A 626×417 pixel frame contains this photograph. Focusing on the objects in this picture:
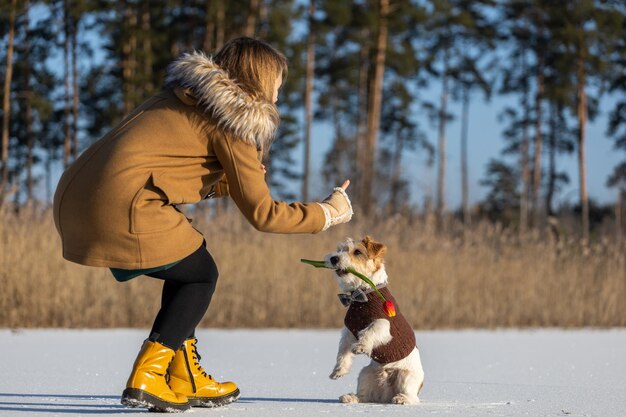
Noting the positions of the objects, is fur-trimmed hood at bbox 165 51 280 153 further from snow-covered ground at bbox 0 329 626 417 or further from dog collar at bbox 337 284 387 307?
snow-covered ground at bbox 0 329 626 417

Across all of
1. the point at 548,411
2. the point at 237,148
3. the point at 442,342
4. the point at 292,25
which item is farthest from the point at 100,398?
the point at 292,25

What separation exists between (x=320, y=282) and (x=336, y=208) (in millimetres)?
6419

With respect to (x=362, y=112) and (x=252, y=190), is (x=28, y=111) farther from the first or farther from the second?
(x=252, y=190)

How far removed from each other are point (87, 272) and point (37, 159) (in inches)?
880

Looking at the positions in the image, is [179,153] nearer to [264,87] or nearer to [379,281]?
[264,87]

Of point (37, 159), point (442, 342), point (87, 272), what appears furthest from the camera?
point (37, 159)

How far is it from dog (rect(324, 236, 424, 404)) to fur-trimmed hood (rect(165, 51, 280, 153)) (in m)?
0.81

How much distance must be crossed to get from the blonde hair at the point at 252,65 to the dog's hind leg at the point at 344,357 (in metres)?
1.21

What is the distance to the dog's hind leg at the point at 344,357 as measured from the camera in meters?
4.62

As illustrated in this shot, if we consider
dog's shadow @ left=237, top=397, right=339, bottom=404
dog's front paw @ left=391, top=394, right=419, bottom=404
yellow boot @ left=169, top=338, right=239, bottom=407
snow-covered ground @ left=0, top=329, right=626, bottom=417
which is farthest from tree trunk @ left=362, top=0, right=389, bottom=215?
yellow boot @ left=169, top=338, right=239, bottom=407

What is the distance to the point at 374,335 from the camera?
4555 mm

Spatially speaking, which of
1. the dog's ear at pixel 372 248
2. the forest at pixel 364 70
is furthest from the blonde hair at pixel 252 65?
the forest at pixel 364 70

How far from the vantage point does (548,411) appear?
4.65 m

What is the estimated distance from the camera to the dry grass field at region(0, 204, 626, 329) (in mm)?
9875
